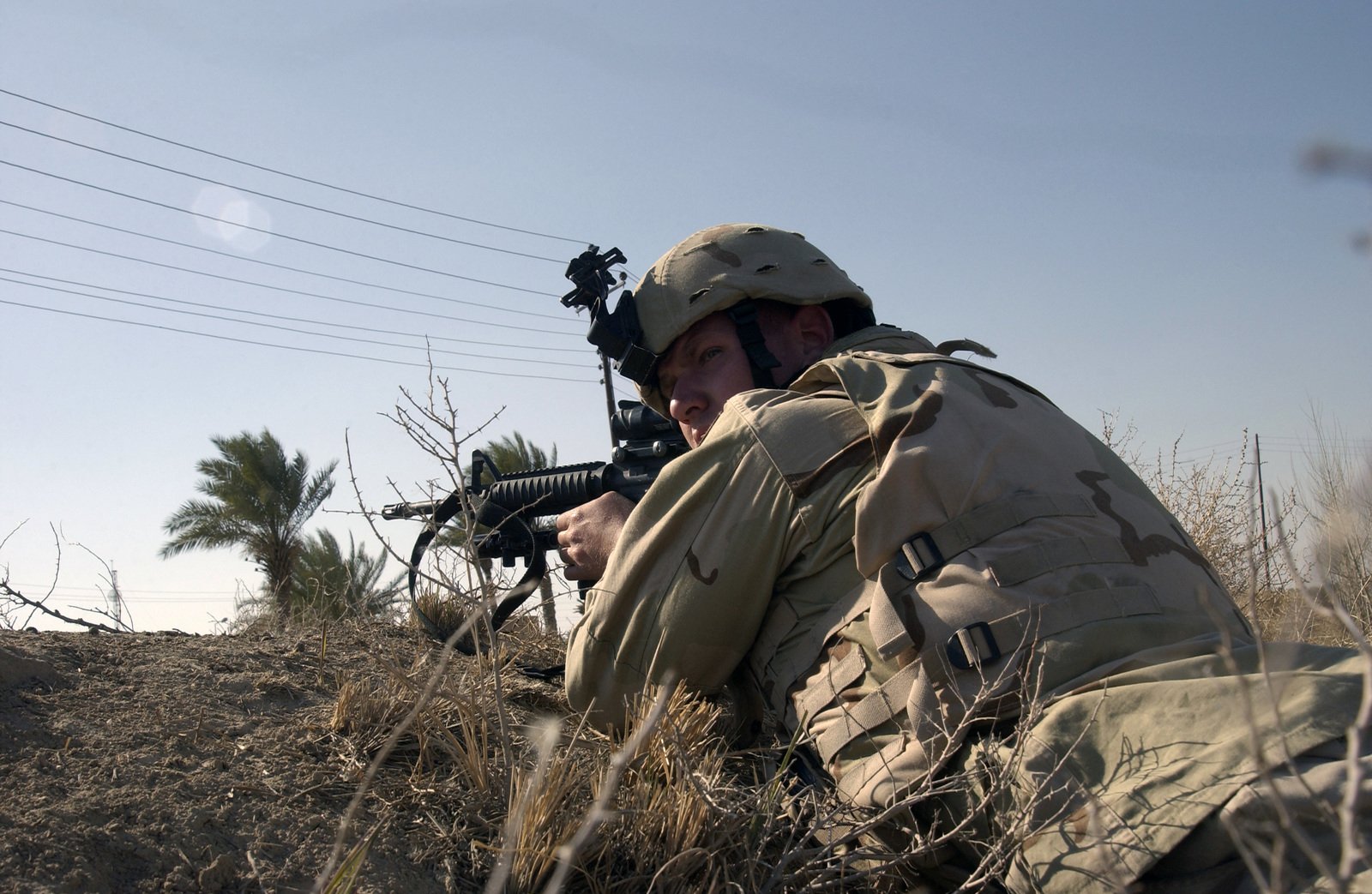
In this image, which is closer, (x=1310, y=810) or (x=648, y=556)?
(x=1310, y=810)

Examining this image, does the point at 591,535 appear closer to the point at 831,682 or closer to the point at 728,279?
the point at 728,279

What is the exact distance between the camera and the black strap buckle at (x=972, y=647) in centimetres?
214

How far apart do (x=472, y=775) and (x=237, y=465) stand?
15182 mm

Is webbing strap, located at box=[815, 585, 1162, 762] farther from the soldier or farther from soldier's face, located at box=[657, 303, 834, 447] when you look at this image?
soldier's face, located at box=[657, 303, 834, 447]

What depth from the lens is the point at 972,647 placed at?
7.05 feet

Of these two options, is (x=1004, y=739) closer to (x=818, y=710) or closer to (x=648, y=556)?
(x=818, y=710)

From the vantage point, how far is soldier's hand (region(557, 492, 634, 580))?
3549 mm

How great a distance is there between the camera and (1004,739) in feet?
6.75

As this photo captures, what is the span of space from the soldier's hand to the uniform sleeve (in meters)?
0.66

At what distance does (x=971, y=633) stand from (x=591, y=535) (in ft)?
5.61

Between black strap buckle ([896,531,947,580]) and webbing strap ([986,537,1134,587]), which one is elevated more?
black strap buckle ([896,531,947,580])

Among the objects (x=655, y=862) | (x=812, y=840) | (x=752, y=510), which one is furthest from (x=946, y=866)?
(x=752, y=510)

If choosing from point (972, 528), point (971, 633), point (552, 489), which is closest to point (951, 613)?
point (971, 633)

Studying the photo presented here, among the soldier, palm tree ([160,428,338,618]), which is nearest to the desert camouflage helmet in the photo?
the soldier
